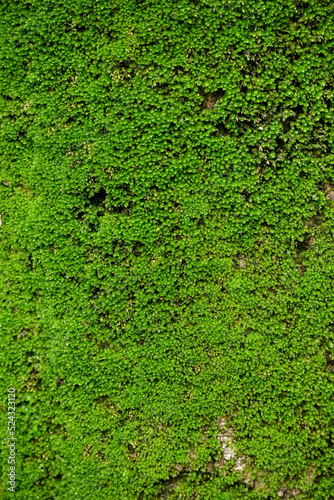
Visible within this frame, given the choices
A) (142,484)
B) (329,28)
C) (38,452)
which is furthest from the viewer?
(38,452)

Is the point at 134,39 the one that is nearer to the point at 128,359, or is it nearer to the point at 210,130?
the point at 210,130

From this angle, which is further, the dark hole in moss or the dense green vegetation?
the dark hole in moss

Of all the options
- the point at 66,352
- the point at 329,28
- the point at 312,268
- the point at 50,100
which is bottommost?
the point at 66,352

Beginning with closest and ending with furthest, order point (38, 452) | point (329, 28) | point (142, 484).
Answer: point (329, 28), point (142, 484), point (38, 452)

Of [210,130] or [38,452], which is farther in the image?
[38,452]

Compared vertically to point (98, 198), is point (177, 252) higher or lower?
lower

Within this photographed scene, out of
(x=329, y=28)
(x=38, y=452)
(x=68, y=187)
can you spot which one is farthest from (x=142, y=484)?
(x=329, y=28)

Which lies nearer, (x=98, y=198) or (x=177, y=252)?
(x=177, y=252)

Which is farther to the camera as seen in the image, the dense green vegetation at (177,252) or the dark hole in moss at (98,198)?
the dark hole in moss at (98,198)
